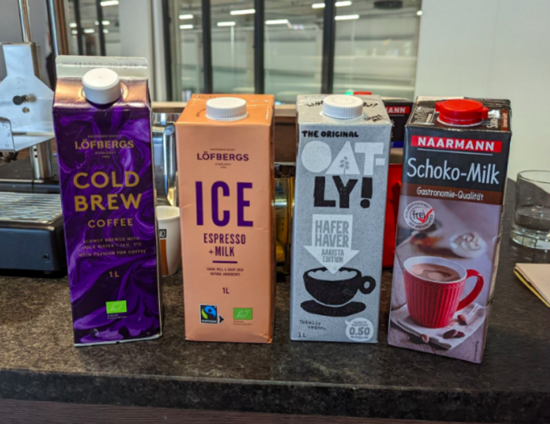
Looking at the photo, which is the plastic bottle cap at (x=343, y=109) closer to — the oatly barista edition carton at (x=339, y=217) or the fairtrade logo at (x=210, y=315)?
the oatly barista edition carton at (x=339, y=217)

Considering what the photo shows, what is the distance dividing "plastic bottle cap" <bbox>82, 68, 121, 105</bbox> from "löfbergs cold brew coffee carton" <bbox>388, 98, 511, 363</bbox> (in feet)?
1.19

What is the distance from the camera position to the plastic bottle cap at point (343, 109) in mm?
646

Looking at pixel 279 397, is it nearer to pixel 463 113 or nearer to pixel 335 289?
pixel 335 289

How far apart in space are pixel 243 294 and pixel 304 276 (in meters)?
0.09

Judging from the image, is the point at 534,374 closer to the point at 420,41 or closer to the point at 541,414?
the point at 541,414

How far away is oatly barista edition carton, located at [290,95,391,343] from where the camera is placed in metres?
0.65

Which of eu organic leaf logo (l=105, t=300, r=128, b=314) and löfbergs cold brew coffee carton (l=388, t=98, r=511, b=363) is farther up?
löfbergs cold brew coffee carton (l=388, t=98, r=511, b=363)

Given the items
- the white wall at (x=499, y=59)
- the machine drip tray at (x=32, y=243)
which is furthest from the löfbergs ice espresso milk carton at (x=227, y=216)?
Result: the white wall at (x=499, y=59)

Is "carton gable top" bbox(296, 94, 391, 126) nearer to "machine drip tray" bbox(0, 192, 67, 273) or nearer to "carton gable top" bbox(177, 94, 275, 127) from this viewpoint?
"carton gable top" bbox(177, 94, 275, 127)

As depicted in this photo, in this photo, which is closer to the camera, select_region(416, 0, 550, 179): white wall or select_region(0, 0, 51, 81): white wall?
select_region(0, 0, 51, 81): white wall

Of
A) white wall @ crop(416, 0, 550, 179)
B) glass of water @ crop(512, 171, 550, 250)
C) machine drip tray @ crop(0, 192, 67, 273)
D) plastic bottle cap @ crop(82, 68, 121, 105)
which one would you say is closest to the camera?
plastic bottle cap @ crop(82, 68, 121, 105)

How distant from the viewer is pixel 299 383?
657 mm

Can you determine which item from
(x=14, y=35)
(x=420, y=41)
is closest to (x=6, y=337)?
(x=14, y=35)

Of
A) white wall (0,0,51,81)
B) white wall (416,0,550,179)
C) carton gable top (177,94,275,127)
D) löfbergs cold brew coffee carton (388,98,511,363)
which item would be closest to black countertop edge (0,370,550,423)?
löfbergs cold brew coffee carton (388,98,511,363)
